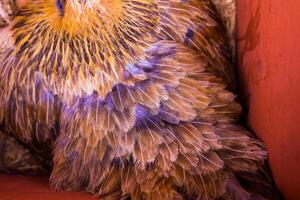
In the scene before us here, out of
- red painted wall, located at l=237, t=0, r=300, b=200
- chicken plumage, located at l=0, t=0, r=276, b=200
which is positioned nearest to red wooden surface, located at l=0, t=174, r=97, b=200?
chicken plumage, located at l=0, t=0, r=276, b=200

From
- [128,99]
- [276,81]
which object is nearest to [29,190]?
[128,99]

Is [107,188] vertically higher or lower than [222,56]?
lower

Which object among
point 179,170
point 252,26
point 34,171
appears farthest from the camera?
point 34,171

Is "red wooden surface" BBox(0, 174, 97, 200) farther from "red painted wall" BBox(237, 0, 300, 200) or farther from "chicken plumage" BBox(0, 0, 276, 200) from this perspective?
"red painted wall" BBox(237, 0, 300, 200)

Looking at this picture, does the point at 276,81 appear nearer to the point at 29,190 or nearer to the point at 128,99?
the point at 128,99

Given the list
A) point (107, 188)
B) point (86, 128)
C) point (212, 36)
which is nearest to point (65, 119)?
point (86, 128)

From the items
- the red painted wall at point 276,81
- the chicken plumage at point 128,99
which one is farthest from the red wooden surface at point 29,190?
the red painted wall at point 276,81

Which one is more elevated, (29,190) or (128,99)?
(128,99)

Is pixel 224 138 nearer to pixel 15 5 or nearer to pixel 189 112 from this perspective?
pixel 189 112
